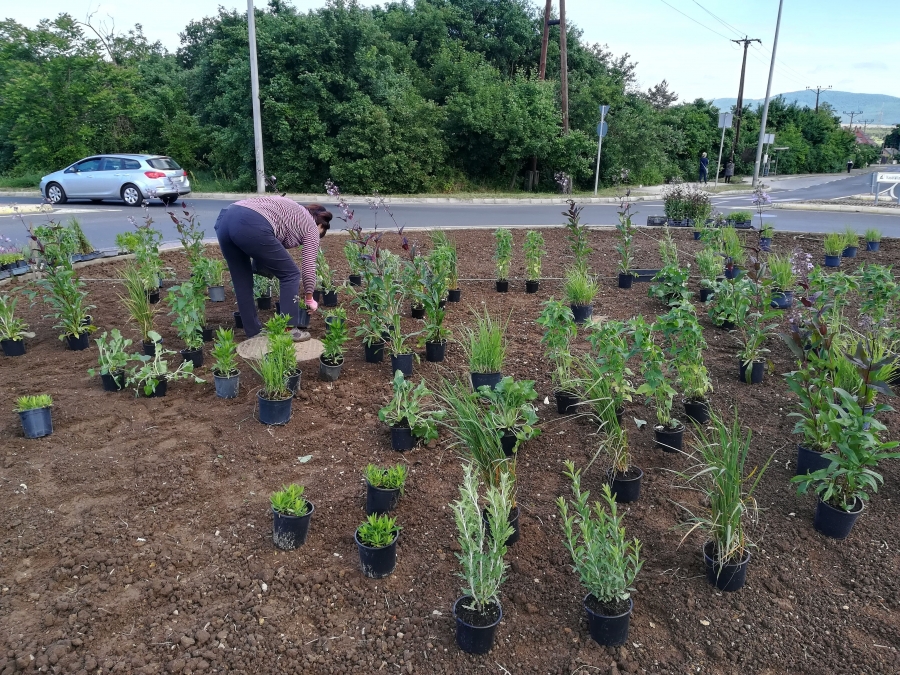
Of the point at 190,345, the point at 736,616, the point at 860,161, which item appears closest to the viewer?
the point at 736,616

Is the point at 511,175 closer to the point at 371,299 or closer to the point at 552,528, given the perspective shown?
the point at 371,299

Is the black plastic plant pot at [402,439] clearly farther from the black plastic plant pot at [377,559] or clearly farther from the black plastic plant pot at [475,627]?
the black plastic plant pot at [475,627]

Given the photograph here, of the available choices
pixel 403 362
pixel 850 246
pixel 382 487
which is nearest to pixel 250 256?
pixel 403 362

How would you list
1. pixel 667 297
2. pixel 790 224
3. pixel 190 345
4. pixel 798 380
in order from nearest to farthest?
1. pixel 798 380
2. pixel 190 345
3. pixel 667 297
4. pixel 790 224

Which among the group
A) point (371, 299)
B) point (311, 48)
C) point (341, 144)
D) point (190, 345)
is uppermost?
point (311, 48)

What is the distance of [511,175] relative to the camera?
23203mm

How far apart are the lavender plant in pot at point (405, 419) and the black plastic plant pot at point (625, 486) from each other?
0.96m

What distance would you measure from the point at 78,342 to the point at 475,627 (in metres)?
4.43

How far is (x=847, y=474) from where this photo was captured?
276cm

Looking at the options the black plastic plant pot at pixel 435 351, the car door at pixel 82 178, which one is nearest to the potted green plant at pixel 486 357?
the black plastic plant pot at pixel 435 351

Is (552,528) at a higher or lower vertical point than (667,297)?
lower

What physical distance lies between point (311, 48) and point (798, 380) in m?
18.8

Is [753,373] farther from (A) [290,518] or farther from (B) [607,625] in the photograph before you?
(A) [290,518]

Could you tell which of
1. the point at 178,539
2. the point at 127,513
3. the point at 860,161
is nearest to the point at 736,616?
the point at 178,539
